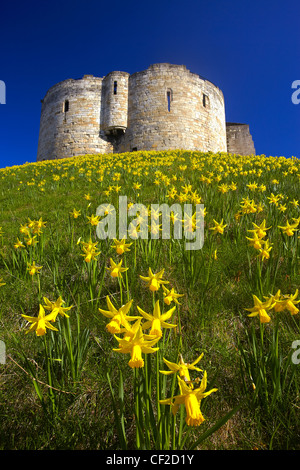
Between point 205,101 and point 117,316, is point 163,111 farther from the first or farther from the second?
point 117,316

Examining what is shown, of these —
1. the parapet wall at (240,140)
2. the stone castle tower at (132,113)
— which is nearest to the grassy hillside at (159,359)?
the stone castle tower at (132,113)

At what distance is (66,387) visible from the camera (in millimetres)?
1049

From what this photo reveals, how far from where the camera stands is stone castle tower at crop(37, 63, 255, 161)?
18484mm

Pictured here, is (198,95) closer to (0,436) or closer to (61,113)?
(61,113)

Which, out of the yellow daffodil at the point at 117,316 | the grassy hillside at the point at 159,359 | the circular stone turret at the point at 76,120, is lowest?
the grassy hillside at the point at 159,359

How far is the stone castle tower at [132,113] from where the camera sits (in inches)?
728

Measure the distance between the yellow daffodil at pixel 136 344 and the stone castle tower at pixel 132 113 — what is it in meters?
18.9

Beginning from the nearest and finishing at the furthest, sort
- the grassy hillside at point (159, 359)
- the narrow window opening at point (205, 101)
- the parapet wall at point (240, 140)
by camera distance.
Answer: the grassy hillside at point (159, 359) < the narrow window opening at point (205, 101) < the parapet wall at point (240, 140)

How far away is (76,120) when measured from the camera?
63.4 ft

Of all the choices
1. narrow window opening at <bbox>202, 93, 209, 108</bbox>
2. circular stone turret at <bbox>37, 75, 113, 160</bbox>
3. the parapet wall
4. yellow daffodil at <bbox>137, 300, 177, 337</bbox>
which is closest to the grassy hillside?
yellow daffodil at <bbox>137, 300, 177, 337</bbox>

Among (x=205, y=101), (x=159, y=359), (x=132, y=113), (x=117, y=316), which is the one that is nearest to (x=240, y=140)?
(x=205, y=101)

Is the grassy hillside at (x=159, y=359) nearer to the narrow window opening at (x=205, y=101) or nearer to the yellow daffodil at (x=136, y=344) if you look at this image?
the yellow daffodil at (x=136, y=344)

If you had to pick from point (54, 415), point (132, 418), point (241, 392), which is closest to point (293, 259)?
point (241, 392)

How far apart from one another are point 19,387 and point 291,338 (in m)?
1.34
